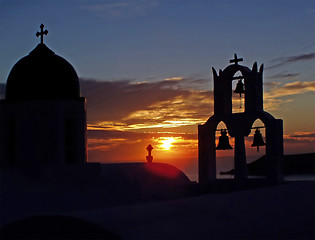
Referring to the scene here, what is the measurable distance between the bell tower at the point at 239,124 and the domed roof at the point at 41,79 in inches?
218

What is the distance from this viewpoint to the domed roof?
19297mm

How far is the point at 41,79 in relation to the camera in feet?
63.4

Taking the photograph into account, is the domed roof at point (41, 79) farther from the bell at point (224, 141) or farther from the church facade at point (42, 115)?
the bell at point (224, 141)

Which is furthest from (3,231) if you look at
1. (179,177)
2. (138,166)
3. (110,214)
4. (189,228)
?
(179,177)

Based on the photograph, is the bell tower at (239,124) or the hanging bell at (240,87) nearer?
the bell tower at (239,124)

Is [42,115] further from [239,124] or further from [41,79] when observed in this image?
[239,124]

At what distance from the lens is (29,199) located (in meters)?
17.1

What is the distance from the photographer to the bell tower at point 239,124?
59.4ft

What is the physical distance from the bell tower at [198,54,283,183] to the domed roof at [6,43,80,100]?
5543 mm

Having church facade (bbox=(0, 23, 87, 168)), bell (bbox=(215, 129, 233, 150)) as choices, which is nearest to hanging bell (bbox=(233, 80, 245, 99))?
bell (bbox=(215, 129, 233, 150))

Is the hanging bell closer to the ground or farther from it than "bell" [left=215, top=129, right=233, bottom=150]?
farther from it

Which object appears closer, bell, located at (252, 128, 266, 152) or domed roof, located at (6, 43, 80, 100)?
bell, located at (252, 128, 266, 152)

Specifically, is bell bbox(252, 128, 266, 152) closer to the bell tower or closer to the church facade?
the bell tower

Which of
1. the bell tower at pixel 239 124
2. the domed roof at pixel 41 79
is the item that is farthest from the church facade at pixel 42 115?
the bell tower at pixel 239 124
